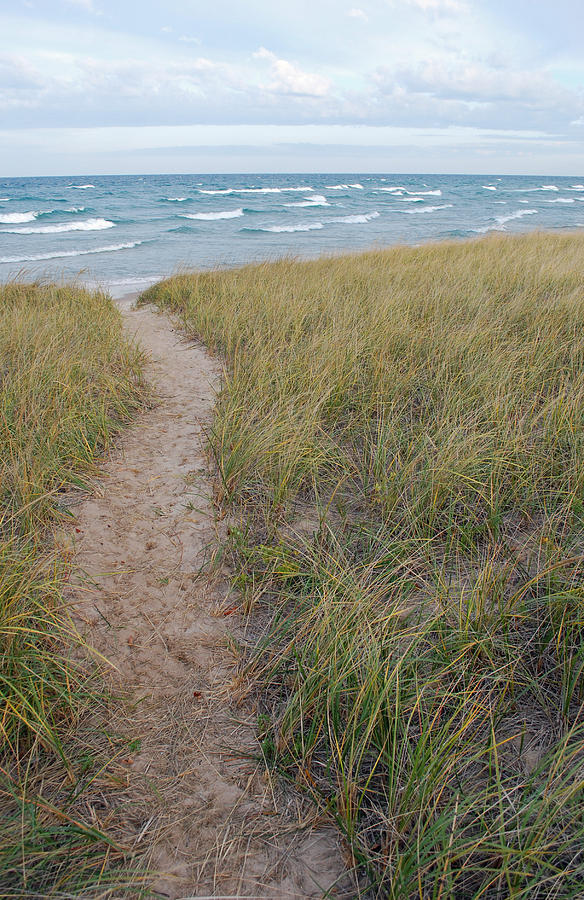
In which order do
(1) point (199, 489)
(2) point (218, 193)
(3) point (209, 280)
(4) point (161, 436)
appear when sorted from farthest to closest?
1. (2) point (218, 193)
2. (3) point (209, 280)
3. (4) point (161, 436)
4. (1) point (199, 489)

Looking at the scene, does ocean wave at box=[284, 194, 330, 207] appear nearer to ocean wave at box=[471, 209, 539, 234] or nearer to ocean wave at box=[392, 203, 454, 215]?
ocean wave at box=[392, 203, 454, 215]

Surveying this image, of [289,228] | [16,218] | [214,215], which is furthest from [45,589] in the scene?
[16,218]

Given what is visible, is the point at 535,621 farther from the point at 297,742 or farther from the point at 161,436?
the point at 161,436

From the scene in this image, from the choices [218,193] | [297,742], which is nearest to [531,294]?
[297,742]

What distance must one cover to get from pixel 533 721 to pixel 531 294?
16.8ft

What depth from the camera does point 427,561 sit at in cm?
238

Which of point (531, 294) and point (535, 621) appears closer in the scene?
point (535, 621)

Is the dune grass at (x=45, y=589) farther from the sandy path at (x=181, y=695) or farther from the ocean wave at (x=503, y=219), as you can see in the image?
the ocean wave at (x=503, y=219)

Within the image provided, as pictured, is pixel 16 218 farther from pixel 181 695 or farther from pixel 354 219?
pixel 181 695

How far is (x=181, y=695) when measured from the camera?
1920 millimetres

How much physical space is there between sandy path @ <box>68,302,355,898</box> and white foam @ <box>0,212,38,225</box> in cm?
2592

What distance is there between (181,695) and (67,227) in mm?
24801

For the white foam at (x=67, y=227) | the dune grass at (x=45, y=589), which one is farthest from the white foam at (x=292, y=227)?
the dune grass at (x=45, y=589)

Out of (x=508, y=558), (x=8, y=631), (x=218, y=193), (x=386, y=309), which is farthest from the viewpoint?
(x=218, y=193)
